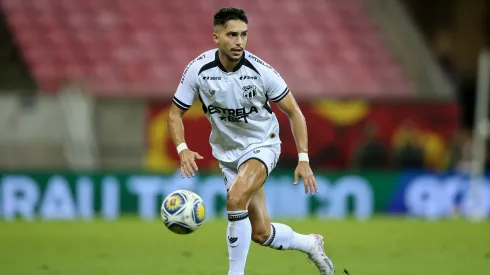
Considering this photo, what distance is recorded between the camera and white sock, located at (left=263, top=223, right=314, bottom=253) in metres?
8.28

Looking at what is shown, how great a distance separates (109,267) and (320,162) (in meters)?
11.8

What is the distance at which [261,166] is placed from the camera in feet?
26.7

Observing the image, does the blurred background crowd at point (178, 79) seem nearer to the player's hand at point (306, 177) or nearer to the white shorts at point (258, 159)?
the white shorts at point (258, 159)

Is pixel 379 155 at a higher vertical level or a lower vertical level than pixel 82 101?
lower

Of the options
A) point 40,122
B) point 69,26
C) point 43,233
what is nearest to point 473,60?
point 69,26

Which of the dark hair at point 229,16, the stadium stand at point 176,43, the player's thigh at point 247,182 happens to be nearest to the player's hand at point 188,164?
the player's thigh at point 247,182

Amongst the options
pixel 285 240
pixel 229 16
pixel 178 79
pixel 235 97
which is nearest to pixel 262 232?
pixel 285 240

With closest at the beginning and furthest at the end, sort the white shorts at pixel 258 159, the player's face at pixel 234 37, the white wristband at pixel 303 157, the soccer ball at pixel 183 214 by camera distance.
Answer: the soccer ball at pixel 183 214 → the player's face at pixel 234 37 → the white wristband at pixel 303 157 → the white shorts at pixel 258 159

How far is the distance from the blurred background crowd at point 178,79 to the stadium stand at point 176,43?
0.03 m

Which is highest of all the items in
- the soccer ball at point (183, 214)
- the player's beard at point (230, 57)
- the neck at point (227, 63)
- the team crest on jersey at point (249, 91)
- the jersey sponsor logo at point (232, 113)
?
the player's beard at point (230, 57)

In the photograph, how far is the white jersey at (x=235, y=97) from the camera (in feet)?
26.7

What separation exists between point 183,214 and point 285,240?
1.00 metres

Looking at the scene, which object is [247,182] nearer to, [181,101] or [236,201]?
[236,201]

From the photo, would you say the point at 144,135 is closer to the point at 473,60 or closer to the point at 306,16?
the point at 306,16
